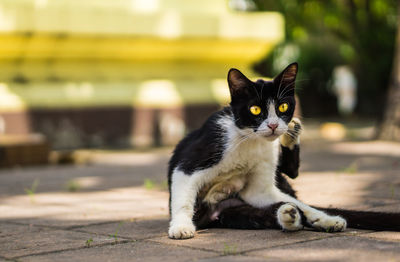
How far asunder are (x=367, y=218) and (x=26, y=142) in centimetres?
598

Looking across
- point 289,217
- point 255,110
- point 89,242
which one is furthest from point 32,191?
point 289,217

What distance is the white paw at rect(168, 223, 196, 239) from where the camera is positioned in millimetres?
3752

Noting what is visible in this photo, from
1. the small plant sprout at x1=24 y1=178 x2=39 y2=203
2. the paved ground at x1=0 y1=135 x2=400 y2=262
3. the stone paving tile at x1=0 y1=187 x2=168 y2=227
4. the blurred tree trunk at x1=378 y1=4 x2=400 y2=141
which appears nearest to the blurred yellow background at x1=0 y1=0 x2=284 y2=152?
the paved ground at x1=0 y1=135 x2=400 y2=262

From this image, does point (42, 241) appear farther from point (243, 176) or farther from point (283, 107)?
point (283, 107)

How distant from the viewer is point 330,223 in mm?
3758

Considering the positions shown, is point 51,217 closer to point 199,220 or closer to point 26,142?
point 199,220

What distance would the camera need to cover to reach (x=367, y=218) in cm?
381

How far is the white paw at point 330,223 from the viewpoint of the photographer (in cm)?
375

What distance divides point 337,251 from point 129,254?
964 millimetres

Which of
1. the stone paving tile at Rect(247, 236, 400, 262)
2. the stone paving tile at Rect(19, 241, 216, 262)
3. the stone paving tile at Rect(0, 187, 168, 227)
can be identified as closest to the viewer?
the stone paving tile at Rect(247, 236, 400, 262)

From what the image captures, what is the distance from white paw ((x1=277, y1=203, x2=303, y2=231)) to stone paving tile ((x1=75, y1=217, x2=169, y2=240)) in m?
0.68

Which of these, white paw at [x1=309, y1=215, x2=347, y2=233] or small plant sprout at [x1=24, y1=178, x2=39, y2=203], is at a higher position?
white paw at [x1=309, y1=215, x2=347, y2=233]

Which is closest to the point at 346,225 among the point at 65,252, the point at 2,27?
the point at 65,252

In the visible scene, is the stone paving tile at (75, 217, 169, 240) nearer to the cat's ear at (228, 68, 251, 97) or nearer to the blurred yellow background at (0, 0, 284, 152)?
the cat's ear at (228, 68, 251, 97)
